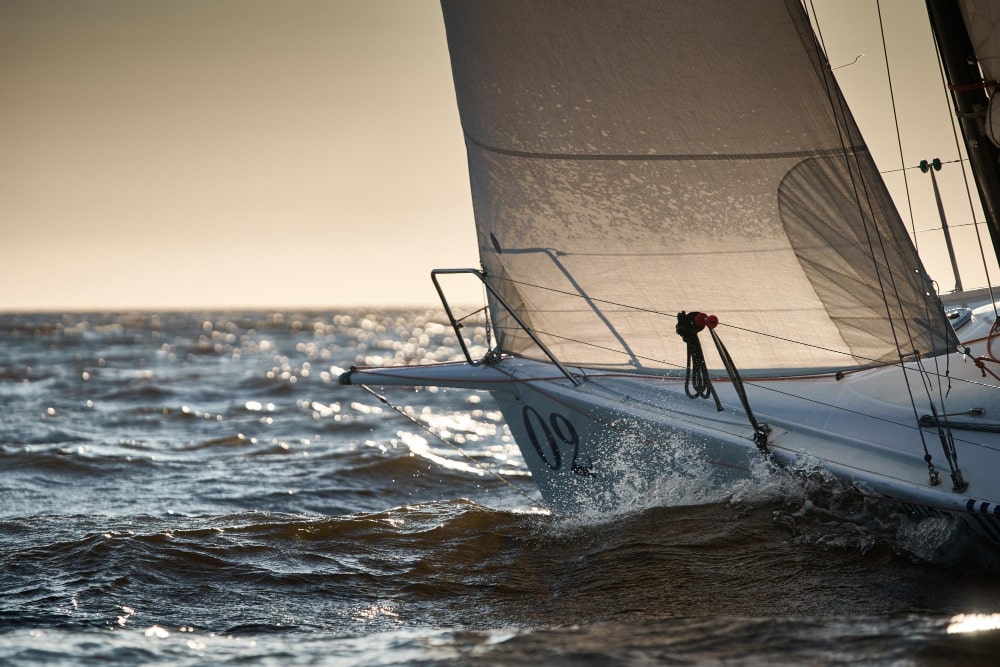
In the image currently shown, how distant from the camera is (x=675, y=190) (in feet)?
18.7

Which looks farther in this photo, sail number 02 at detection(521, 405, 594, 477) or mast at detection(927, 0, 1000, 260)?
sail number 02 at detection(521, 405, 594, 477)

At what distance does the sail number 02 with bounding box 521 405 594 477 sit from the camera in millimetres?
6000

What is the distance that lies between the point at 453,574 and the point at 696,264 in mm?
2387

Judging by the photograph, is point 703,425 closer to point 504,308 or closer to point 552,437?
point 552,437

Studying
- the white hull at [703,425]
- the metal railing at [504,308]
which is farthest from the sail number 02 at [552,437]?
the metal railing at [504,308]

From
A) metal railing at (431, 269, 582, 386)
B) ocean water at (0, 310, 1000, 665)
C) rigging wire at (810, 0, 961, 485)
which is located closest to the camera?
ocean water at (0, 310, 1000, 665)

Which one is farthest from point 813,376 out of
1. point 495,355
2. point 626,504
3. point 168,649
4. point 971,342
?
point 168,649

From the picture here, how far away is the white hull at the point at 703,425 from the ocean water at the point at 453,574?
0.59ft

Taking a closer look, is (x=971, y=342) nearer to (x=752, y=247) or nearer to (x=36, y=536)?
(x=752, y=247)

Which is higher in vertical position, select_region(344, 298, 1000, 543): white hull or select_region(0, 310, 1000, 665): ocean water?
select_region(344, 298, 1000, 543): white hull

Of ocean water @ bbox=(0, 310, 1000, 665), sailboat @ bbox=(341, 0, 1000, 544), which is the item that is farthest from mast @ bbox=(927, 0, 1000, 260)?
ocean water @ bbox=(0, 310, 1000, 665)

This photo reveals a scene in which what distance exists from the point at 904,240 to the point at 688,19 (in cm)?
177

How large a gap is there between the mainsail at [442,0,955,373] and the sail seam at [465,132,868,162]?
11mm

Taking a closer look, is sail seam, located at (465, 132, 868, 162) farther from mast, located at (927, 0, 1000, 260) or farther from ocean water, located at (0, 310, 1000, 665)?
ocean water, located at (0, 310, 1000, 665)
